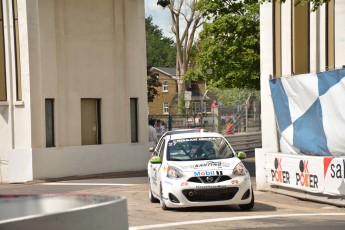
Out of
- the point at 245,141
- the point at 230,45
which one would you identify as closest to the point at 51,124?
the point at 245,141

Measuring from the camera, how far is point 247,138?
38000mm

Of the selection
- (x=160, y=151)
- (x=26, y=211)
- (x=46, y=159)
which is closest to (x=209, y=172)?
(x=160, y=151)

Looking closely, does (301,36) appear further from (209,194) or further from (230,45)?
(230,45)

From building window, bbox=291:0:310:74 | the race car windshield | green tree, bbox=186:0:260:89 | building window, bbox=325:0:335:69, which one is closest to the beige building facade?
building window, bbox=291:0:310:74

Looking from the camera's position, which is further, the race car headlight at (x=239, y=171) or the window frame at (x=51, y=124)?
the window frame at (x=51, y=124)

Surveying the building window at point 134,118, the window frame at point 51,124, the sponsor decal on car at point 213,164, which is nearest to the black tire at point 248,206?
the sponsor decal on car at point 213,164

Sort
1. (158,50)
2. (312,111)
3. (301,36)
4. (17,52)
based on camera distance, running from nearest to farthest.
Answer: (312,111), (301,36), (17,52), (158,50)

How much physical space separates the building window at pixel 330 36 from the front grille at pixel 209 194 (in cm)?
414

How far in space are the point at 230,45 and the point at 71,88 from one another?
25523 millimetres

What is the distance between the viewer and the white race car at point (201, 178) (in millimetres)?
15539

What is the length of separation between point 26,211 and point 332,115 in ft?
35.2

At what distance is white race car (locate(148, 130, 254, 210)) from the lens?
1554cm

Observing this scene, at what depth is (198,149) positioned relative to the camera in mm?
16781

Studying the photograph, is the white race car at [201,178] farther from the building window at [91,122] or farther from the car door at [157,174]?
the building window at [91,122]
